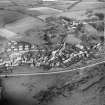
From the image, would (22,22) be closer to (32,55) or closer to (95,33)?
(32,55)

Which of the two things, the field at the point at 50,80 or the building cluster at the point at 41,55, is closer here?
the field at the point at 50,80

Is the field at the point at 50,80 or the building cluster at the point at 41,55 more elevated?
the building cluster at the point at 41,55

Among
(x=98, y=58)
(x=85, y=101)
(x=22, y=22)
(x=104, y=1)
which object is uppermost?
(x=104, y=1)

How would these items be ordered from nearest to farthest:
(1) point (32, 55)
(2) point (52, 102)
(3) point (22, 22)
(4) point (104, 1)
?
(2) point (52, 102), (1) point (32, 55), (3) point (22, 22), (4) point (104, 1)

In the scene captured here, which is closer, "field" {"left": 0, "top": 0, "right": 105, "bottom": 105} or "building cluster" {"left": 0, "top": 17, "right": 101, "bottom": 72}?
"field" {"left": 0, "top": 0, "right": 105, "bottom": 105}

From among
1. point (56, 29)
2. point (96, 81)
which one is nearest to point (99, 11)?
point (56, 29)

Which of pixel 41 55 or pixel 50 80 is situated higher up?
pixel 41 55

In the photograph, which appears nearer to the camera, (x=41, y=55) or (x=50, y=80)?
(x=50, y=80)

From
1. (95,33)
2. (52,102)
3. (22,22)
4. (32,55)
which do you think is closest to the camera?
Answer: (52,102)

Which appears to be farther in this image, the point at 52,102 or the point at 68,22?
the point at 68,22

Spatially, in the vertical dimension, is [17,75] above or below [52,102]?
above

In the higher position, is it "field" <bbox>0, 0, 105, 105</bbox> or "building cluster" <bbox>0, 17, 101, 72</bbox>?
"building cluster" <bbox>0, 17, 101, 72</bbox>
